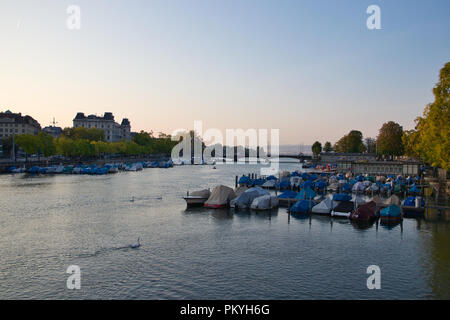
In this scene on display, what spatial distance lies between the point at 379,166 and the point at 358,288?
86213 millimetres

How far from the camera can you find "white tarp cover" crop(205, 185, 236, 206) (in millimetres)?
48612

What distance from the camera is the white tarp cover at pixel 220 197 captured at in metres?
48.6

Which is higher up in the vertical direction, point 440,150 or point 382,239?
point 440,150

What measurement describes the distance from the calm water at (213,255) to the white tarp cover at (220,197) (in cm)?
305

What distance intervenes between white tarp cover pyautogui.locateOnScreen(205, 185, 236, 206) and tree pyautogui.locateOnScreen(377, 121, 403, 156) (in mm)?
95234

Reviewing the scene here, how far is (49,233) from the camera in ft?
112

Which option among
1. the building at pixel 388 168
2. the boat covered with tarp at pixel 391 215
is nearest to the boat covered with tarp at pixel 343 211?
the boat covered with tarp at pixel 391 215

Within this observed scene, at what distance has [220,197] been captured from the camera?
160 ft

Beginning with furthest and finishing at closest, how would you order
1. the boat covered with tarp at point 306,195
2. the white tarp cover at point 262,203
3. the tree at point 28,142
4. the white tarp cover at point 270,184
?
the tree at point 28,142, the white tarp cover at point 270,184, the boat covered with tarp at point 306,195, the white tarp cover at point 262,203

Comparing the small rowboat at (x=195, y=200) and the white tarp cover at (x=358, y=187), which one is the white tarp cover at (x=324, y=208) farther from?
the white tarp cover at (x=358, y=187)

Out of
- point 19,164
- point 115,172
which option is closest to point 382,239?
point 115,172

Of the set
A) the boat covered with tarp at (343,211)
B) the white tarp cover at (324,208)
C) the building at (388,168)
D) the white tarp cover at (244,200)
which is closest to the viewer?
the boat covered with tarp at (343,211)

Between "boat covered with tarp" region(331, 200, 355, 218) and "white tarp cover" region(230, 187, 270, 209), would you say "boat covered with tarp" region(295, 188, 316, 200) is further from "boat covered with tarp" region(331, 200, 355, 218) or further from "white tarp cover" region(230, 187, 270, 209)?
"boat covered with tarp" region(331, 200, 355, 218)
